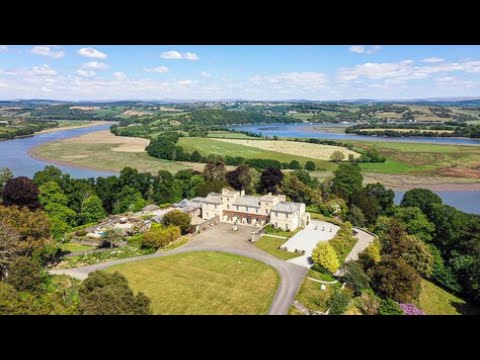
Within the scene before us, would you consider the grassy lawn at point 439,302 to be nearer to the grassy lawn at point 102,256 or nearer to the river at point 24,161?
the grassy lawn at point 102,256

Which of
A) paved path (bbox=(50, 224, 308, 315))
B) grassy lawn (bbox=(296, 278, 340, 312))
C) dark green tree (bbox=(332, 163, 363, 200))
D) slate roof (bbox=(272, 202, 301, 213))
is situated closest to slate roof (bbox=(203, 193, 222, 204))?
paved path (bbox=(50, 224, 308, 315))

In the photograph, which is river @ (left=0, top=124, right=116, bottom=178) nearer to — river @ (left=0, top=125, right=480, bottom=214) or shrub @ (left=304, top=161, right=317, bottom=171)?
river @ (left=0, top=125, right=480, bottom=214)

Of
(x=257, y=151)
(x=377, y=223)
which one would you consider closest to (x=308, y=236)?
(x=377, y=223)

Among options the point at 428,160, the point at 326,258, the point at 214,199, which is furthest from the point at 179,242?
the point at 428,160

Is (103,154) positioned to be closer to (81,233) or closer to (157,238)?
(81,233)
